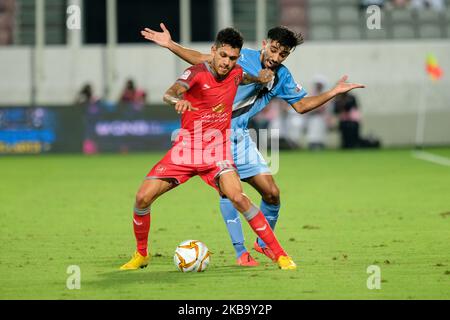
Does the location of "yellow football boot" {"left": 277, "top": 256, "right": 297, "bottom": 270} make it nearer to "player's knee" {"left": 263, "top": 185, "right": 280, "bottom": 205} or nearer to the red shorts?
the red shorts

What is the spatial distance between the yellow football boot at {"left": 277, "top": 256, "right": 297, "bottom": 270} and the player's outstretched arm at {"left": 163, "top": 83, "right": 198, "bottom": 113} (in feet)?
5.08

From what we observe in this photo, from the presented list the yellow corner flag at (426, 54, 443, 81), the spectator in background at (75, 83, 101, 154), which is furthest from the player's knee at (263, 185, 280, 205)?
the yellow corner flag at (426, 54, 443, 81)

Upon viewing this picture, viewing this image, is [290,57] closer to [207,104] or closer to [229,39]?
[207,104]

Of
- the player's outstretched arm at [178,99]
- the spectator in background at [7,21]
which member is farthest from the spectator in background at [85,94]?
the player's outstretched arm at [178,99]

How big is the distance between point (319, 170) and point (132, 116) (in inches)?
267

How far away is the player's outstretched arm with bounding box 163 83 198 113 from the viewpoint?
8617mm

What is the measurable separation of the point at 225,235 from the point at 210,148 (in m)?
2.74

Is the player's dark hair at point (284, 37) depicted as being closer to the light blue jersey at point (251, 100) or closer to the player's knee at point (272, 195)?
the light blue jersey at point (251, 100)

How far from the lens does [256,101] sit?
33.6ft

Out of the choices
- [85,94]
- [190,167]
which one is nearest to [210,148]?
[190,167]

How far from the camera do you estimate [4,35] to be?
30.8 m
